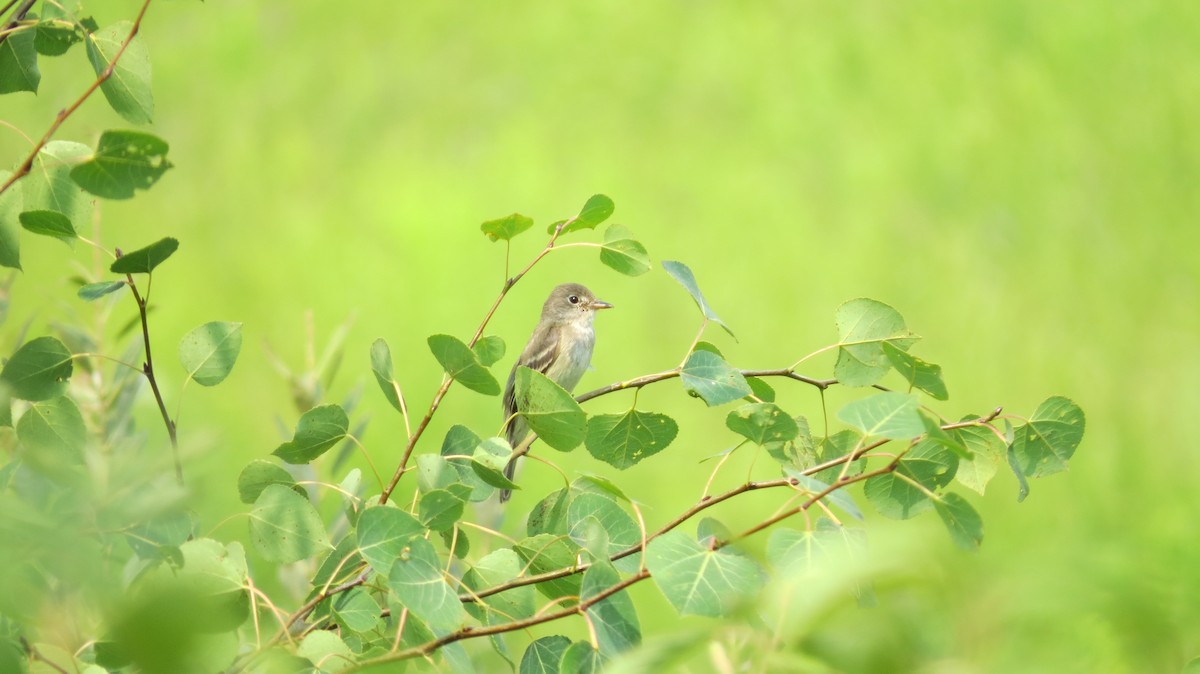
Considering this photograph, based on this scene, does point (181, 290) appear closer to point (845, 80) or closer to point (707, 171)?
point (707, 171)

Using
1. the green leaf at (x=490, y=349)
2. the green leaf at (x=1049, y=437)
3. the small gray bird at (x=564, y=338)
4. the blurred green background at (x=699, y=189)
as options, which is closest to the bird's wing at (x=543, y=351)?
the small gray bird at (x=564, y=338)

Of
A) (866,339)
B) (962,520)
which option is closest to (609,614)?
(962,520)

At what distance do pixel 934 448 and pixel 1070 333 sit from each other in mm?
3250

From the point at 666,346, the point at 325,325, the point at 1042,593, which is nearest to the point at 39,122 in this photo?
the point at 325,325

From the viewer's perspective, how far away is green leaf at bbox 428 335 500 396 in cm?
88

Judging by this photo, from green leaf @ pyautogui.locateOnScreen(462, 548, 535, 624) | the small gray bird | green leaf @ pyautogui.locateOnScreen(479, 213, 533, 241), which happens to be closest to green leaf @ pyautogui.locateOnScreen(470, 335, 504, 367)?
green leaf @ pyautogui.locateOnScreen(479, 213, 533, 241)

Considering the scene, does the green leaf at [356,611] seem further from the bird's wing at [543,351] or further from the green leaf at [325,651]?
the bird's wing at [543,351]

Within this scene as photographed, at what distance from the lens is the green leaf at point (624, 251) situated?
102 centimetres

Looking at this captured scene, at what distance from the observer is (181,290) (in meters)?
3.81

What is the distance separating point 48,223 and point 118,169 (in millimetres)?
126

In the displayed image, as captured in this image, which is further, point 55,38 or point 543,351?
point 543,351

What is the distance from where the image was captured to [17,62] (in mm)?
917

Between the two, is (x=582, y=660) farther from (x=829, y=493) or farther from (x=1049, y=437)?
(x=1049, y=437)

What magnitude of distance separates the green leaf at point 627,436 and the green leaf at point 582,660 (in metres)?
0.33
